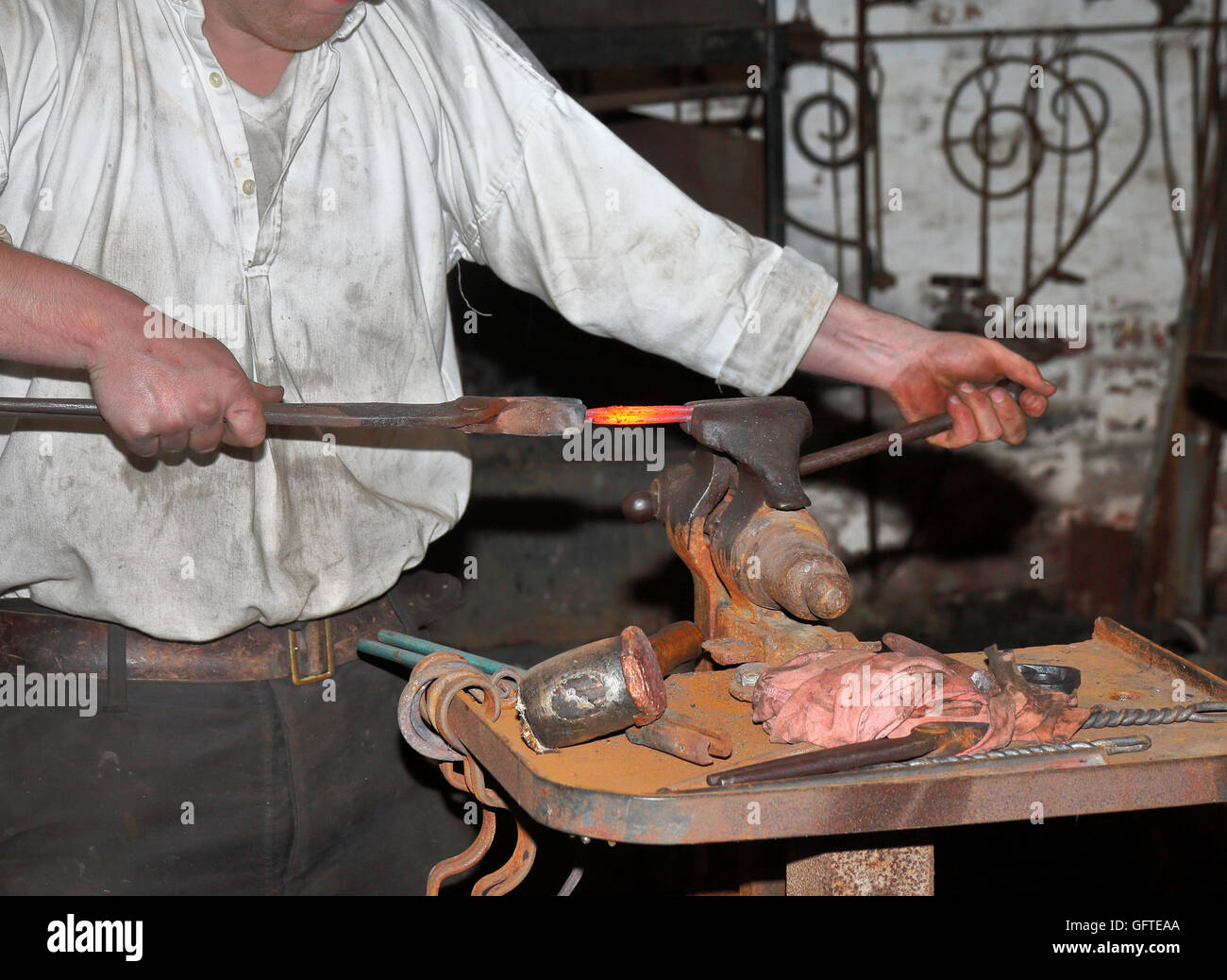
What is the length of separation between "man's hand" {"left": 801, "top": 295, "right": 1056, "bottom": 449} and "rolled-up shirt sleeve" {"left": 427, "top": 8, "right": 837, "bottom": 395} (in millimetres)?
54

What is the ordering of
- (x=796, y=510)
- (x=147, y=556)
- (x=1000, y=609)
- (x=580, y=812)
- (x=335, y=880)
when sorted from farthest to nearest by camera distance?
(x=1000, y=609) < (x=335, y=880) < (x=147, y=556) < (x=796, y=510) < (x=580, y=812)

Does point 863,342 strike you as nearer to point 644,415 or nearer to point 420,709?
point 644,415

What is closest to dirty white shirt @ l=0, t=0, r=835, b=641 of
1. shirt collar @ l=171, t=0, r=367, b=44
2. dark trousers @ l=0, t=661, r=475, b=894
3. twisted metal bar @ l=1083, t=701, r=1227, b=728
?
shirt collar @ l=171, t=0, r=367, b=44

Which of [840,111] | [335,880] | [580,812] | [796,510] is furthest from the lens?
[840,111]

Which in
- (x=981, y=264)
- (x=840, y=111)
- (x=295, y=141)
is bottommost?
(x=295, y=141)

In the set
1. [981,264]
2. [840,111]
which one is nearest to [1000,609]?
[981,264]

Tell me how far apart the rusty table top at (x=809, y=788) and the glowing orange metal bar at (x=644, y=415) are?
0.37 m

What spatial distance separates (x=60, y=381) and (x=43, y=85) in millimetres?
362

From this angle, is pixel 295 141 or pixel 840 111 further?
pixel 840 111

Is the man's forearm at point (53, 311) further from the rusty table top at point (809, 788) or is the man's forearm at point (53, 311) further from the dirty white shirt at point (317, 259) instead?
the rusty table top at point (809, 788)

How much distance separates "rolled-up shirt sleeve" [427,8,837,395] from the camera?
1798mm

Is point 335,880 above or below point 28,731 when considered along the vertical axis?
below

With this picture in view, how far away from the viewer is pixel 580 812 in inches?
46.1

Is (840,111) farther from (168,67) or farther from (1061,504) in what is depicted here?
(168,67)
